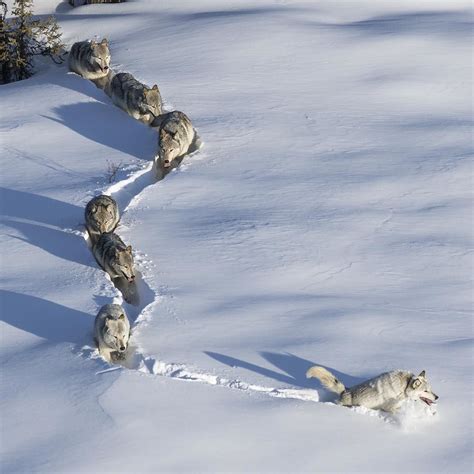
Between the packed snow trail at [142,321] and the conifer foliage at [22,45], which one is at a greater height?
the conifer foliage at [22,45]

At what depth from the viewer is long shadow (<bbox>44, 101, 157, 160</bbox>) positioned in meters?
13.9

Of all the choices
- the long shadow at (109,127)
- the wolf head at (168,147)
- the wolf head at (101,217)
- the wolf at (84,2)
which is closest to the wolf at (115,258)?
the wolf head at (101,217)

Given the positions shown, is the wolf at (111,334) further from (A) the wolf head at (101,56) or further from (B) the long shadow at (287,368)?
(A) the wolf head at (101,56)

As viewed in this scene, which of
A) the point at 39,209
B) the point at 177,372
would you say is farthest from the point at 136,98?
the point at 177,372

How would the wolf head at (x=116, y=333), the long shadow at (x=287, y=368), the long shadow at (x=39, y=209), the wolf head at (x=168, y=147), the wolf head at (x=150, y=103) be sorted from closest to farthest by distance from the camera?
1. the long shadow at (x=287, y=368)
2. the wolf head at (x=116, y=333)
3. the long shadow at (x=39, y=209)
4. the wolf head at (x=168, y=147)
5. the wolf head at (x=150, y=103)

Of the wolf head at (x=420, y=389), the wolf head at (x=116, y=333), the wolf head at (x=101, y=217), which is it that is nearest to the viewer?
the wolf head at (x=420, y=389)

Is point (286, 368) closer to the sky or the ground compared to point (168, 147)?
closer to the ground

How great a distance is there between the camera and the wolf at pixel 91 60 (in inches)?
616

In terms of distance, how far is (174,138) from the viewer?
527 inches

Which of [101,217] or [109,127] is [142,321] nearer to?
[101,217]

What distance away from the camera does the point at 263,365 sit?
932cm

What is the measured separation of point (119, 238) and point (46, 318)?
4.87ft

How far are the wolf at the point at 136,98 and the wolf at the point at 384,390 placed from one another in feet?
20.7

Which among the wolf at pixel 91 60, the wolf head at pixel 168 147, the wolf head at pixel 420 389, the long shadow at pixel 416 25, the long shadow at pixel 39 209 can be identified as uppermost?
the wolf at pixel 91 60
